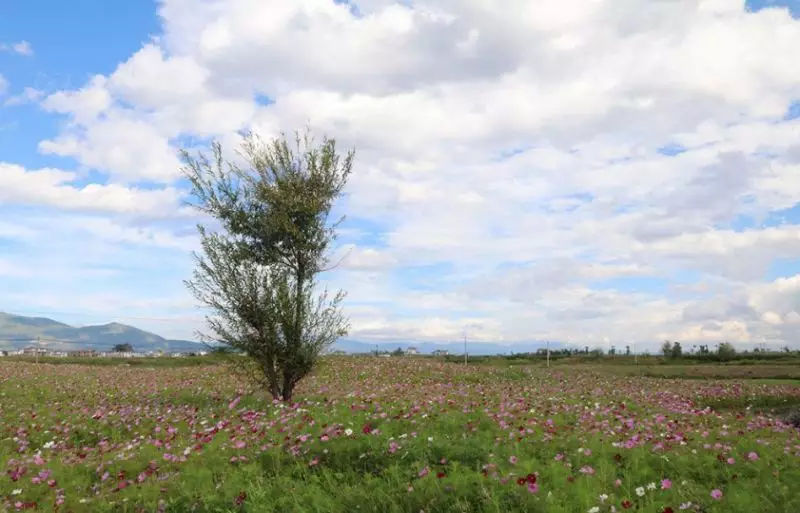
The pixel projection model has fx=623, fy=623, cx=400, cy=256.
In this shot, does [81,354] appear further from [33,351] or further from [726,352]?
[726,352]

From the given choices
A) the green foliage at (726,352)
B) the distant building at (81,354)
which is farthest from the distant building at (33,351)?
the green foliage at (726,352)

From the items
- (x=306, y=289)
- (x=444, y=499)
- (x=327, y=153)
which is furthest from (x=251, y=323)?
(x=444, y=499)

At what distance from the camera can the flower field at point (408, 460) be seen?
7.88 metres

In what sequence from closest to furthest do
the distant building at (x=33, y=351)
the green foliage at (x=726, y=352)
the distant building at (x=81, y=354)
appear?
the green foliage at (x=726, y=352) → the distant building at (x=33, y=351) → the distant building at (x=81, y=354)

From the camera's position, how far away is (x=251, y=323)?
18.8 meters

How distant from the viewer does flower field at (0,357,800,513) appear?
7.88 meters

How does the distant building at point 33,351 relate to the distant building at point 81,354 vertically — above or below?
above

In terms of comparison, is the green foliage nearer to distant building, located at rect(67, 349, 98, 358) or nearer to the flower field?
the flower field

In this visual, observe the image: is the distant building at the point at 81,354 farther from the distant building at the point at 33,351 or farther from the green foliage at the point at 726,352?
the green foliage at the point at 726,352

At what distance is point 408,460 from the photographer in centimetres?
973

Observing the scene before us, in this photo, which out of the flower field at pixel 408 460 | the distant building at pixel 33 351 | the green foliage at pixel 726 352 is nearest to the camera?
the flower field at pixel 408 460

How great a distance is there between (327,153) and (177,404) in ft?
31.7

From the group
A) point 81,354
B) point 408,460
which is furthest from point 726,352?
point 81,354

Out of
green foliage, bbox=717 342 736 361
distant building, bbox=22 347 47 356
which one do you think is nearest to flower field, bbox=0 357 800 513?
green foliage, bbox=717 342 736 361
